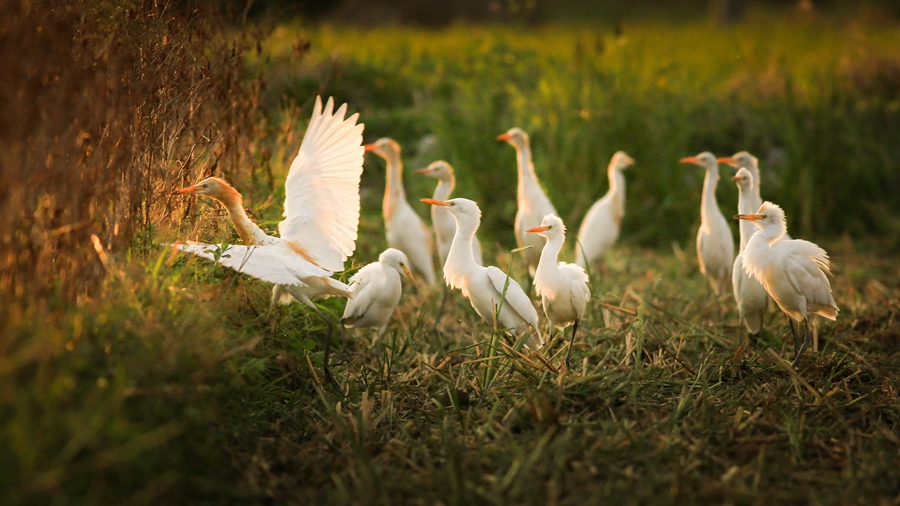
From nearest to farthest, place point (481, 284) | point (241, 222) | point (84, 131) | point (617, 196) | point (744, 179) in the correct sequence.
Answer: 1. point (84, 131)
2. point (241, 222)
3. point (481, 284)
4. point (744, 179)
5. point (617, 196)

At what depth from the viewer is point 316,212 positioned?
400cm

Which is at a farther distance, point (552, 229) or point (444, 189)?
point (444, 189)

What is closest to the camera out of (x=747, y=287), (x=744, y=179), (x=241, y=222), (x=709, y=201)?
(x=241, y=222)

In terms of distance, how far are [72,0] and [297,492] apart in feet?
7.04

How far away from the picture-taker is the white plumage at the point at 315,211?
364 centimetres

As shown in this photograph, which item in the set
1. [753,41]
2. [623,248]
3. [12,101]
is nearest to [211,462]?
[12,101]

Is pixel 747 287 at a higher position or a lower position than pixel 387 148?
lower

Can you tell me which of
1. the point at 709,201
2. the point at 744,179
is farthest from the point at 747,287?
the point at 709,201

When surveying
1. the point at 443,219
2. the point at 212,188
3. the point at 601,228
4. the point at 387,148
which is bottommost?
the point at 601,228

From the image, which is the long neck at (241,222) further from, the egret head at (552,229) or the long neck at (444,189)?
the long neck at (444,189)

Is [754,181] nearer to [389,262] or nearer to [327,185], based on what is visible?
[389,262]

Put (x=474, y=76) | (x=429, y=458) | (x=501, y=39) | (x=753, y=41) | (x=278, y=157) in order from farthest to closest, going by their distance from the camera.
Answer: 1. (x=753, y=41)
2. (x=501, y=39)
3. (x=474, y=76)
4. (x=278, y=157)
5. (x=429, y=458)

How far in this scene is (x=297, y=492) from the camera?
112 inches

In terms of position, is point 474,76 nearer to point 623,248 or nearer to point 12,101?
point 623,248
